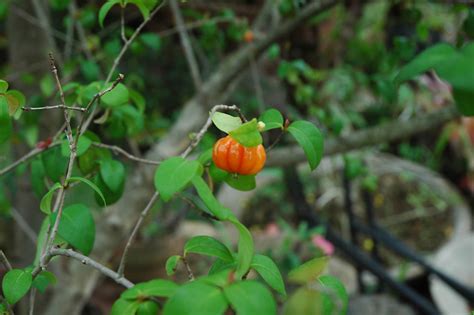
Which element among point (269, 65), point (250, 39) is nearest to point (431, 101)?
point (269, 65)

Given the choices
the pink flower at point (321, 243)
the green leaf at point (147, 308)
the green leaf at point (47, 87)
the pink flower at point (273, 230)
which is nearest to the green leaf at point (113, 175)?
the green leaf at point (147, 308)

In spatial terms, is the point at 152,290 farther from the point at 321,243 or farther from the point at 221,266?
the point at 321,243

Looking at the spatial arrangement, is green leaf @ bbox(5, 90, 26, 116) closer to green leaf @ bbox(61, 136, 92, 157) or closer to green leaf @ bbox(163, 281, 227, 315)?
green leaf @ bbox(61, 136, 92, 157)

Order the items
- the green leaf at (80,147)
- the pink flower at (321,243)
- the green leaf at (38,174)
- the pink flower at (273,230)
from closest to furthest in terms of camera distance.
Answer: the green leaf at (80,147) < the green leaf at (38,174) < the pink flower at (321,243) < the pink flower at (273,230)

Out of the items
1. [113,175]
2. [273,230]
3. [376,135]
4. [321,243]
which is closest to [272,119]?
[113,175]

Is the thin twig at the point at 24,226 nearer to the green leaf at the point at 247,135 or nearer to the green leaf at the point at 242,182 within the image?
the green leaf at the point at 242,182

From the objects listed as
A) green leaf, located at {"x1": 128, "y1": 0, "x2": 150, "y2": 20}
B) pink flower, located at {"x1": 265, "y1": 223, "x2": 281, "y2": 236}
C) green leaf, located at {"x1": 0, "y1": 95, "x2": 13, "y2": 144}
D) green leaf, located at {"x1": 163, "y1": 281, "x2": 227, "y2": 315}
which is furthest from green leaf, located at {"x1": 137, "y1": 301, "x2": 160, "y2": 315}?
pink flower, located at {"x1": 265, "y1": 223, "x2": 281, "y2": 236}

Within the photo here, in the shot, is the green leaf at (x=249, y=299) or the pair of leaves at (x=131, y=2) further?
the pair of leaves at (x=131, y=2)

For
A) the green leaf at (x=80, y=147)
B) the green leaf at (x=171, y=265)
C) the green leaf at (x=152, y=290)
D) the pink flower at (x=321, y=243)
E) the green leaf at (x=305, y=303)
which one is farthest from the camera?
the pink flower at (x=321, y=243)

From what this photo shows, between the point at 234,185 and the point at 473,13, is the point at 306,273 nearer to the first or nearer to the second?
the point at 234,185
